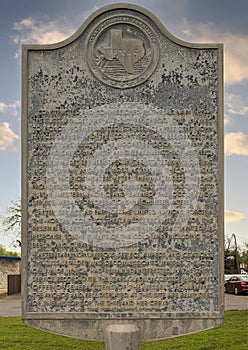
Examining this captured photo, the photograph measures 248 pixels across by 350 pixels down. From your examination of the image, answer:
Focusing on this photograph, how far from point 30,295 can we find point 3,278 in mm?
41171

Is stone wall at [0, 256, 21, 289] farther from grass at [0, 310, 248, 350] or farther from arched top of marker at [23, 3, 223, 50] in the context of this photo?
arched top of marker at [23, 3, 223, 50]

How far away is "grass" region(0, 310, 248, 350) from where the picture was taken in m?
13.1

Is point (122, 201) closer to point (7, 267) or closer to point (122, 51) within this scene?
point (122, 51)

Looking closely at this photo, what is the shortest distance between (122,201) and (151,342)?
21.5 feet

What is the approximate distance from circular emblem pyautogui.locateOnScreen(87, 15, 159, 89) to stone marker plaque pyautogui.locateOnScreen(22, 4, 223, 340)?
0.09 feet

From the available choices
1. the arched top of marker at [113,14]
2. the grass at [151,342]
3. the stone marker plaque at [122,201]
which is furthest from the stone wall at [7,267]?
the arched top of marker at [113,14]

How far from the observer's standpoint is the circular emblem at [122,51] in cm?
871

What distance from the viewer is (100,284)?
8461mm

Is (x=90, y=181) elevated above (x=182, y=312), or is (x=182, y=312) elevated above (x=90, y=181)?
(x=90, y=181)

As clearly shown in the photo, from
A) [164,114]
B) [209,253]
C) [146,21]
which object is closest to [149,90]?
[164,114]

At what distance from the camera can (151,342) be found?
555 inches

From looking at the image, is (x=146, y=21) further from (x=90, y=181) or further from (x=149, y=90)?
(x=90, y=181)

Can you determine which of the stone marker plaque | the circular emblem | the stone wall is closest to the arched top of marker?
the circular emblem

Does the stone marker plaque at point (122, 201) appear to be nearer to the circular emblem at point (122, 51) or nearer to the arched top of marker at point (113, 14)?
the circular emblem at point (122, 51)
